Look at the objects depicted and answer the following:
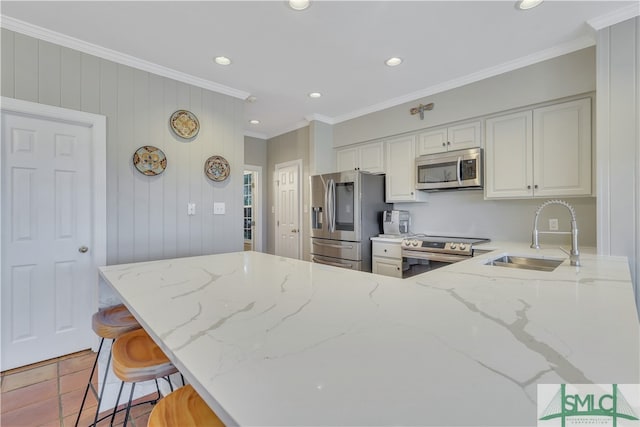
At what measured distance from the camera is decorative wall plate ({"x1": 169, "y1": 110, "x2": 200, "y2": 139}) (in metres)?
2.96

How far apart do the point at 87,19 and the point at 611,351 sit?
3173 mm

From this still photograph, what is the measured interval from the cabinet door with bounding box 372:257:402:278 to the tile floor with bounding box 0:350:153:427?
2440mm

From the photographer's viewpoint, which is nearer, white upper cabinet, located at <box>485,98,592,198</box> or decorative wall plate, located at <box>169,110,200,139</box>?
white upper cabinet, located at <box>485,98,592,198</box>

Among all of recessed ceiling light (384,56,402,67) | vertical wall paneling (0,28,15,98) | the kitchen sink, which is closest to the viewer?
the kitchen sink

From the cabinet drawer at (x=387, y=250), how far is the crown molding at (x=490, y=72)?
5.50 ft

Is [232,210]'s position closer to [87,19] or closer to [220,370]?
[87,19]

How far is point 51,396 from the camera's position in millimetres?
1952

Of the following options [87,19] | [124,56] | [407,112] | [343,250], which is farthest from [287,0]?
[343,250]

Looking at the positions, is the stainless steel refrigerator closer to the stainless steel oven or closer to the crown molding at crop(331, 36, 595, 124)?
the stainless steel oven

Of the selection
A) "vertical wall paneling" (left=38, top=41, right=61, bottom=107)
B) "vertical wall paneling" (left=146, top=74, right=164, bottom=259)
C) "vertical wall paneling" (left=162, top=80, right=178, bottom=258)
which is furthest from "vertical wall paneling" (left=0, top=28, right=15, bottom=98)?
"vertical wall paneling" (left=162, top=80, right=178, bottom=258)

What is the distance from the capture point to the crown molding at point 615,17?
6.61 feet

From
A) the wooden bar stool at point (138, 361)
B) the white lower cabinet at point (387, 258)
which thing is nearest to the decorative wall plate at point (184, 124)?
the wooden bar stool at point (138, 361)

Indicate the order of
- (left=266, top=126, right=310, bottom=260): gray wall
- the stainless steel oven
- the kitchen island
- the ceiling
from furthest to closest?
(left=266, top=126, right=310, bottom=260): gray wall → the stainless steel oven → the ceiling → the kitchen island

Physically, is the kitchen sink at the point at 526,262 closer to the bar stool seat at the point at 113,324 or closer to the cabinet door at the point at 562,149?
the cabinet door at the point at 562,149
